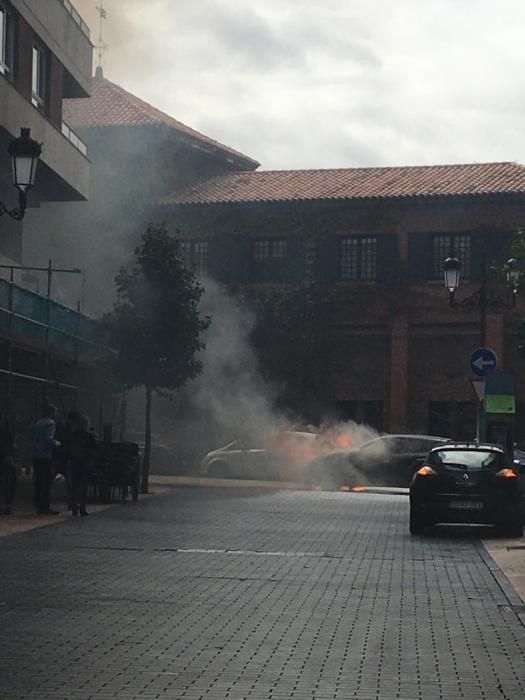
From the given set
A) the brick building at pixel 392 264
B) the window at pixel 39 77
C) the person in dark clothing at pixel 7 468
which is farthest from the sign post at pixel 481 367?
the brick building at pixel 392 264

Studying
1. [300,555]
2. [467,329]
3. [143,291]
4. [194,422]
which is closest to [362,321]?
[467,329]

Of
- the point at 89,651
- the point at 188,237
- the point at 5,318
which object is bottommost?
the point at 89,651

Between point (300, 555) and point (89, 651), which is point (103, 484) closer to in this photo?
point (300, 555)

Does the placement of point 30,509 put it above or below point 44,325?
below

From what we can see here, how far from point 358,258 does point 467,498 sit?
31.0 metres

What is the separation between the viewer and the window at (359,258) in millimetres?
51344

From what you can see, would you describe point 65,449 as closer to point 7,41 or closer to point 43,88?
point 7,41

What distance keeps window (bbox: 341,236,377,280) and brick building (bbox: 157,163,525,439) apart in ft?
0.11

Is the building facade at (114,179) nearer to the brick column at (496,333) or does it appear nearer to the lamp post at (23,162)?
the brick column at (496,333)

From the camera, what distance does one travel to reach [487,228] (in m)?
49.7

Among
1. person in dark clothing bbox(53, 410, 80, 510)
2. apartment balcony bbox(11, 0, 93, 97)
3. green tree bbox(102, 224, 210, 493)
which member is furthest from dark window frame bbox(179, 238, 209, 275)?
person in dark clothing bbox(53, 410, 80, 510)

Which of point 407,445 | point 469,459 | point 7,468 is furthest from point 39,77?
point 469,459

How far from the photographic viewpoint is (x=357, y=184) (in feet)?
175

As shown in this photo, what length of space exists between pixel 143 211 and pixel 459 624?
1701 inches
